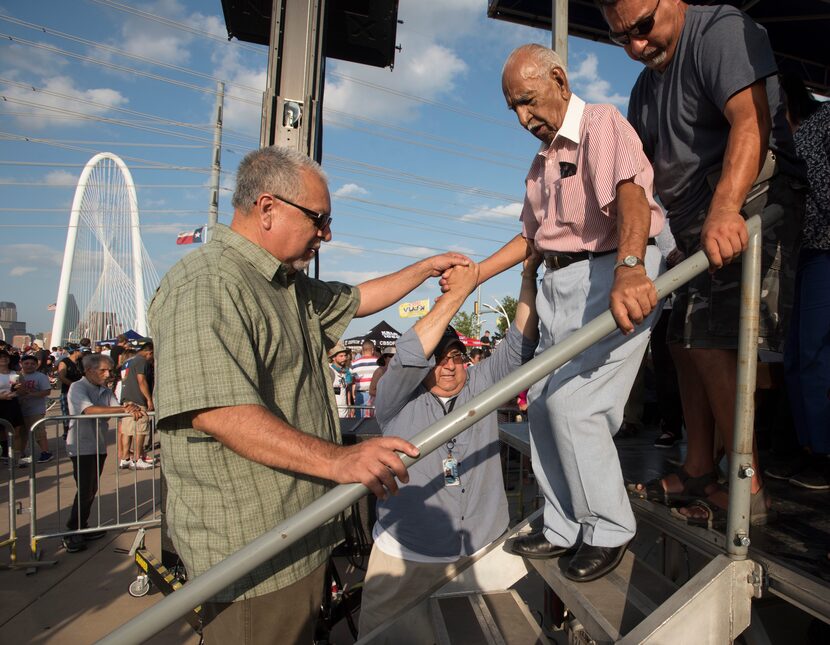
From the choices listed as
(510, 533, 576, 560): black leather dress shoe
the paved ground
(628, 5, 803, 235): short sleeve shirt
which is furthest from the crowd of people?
(628, 5, 803, 235): short sleeve shirt

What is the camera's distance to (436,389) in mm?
3084

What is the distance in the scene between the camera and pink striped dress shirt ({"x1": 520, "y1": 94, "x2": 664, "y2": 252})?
1.88 metres

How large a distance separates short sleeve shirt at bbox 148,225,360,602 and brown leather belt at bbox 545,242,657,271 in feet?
3.14

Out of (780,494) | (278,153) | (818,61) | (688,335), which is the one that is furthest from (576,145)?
→ (818,61)

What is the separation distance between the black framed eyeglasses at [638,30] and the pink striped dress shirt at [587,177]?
0.25m

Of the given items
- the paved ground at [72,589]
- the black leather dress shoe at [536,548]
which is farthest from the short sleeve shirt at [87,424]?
the black leather dress shoe at [536,548]

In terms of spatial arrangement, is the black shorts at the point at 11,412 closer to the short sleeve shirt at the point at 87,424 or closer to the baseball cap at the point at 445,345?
the short sleeve shirt at the point at 87,424

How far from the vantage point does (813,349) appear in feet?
7.76

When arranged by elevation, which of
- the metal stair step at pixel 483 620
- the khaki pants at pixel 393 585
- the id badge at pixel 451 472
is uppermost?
the id badge at pixel 451 472

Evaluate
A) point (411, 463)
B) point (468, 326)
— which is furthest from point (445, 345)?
point (468, 326)

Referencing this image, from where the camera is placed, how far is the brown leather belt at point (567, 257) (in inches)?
79.4

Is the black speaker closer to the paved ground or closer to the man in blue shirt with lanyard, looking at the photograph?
the man in blue shirt with lanyard

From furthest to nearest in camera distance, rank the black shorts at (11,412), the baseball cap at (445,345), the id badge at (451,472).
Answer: the black shorts at (11,412) < the baseball cap at (445,345) < the id badge at (451,472)

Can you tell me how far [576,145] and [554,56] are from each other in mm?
317
